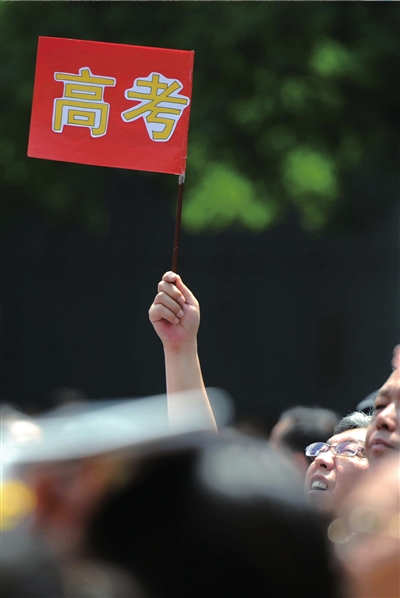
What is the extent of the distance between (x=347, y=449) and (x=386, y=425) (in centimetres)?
76

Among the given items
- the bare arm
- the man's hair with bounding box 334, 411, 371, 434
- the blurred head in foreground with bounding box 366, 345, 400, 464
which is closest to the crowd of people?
the blurred head in foreground with bounding box 366, 345, 400, 464

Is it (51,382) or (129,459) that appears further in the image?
(51,382)

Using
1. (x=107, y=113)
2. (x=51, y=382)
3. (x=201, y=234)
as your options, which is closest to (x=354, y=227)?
(x=201, y=234)

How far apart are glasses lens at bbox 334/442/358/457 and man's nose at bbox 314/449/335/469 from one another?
1.2 inches

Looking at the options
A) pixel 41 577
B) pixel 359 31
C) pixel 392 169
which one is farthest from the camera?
pixel 392 169

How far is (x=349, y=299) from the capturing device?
921 cm

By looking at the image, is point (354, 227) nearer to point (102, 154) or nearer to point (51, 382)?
point (51, 382)

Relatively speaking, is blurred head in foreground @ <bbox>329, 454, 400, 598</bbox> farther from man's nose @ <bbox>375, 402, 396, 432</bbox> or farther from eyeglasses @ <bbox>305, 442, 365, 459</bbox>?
eyeglasses @ <bbox>305, 442, 365, 459</bbox>

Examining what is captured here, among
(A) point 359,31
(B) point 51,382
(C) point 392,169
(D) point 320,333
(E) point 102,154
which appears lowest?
(B) point 51,382

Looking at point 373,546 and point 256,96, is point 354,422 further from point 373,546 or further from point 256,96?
point 256,96

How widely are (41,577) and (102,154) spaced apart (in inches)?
96.8

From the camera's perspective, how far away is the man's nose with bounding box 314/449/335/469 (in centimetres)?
255

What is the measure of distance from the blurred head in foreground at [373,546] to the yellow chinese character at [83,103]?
2.39 meters

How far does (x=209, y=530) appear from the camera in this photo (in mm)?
1058
